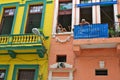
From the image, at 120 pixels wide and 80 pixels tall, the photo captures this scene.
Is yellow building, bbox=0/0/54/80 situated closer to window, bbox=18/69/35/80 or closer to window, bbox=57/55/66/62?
window, bbox=18/69/35/80

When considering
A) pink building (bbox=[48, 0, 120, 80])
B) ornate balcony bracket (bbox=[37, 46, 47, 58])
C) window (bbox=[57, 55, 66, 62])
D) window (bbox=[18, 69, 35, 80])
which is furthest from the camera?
window (bbox=[18, 69, 35, 80])

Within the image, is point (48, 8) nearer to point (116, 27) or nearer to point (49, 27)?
point (49, 27)

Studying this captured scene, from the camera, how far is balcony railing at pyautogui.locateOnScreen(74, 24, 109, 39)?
36.4ft

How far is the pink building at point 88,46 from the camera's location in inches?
433

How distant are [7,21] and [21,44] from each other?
283 cm

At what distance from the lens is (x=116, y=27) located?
1159 cm

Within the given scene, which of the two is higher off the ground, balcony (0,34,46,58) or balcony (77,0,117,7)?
balcony (77,0,117,7)

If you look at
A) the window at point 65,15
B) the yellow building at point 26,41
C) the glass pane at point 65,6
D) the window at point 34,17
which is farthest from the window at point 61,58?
the glass pane at point 65,6

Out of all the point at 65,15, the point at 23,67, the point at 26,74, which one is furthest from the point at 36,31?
the point at 65,15

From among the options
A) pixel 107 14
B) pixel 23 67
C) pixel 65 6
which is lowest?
pixel 23 67

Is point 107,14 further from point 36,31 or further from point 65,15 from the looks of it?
point 36,31

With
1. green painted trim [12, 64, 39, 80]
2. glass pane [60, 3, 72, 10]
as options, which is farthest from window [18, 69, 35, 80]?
glass pane [60, 3, 72, 10]

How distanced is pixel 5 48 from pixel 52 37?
2.59 meters

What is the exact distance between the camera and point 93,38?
432 inches
